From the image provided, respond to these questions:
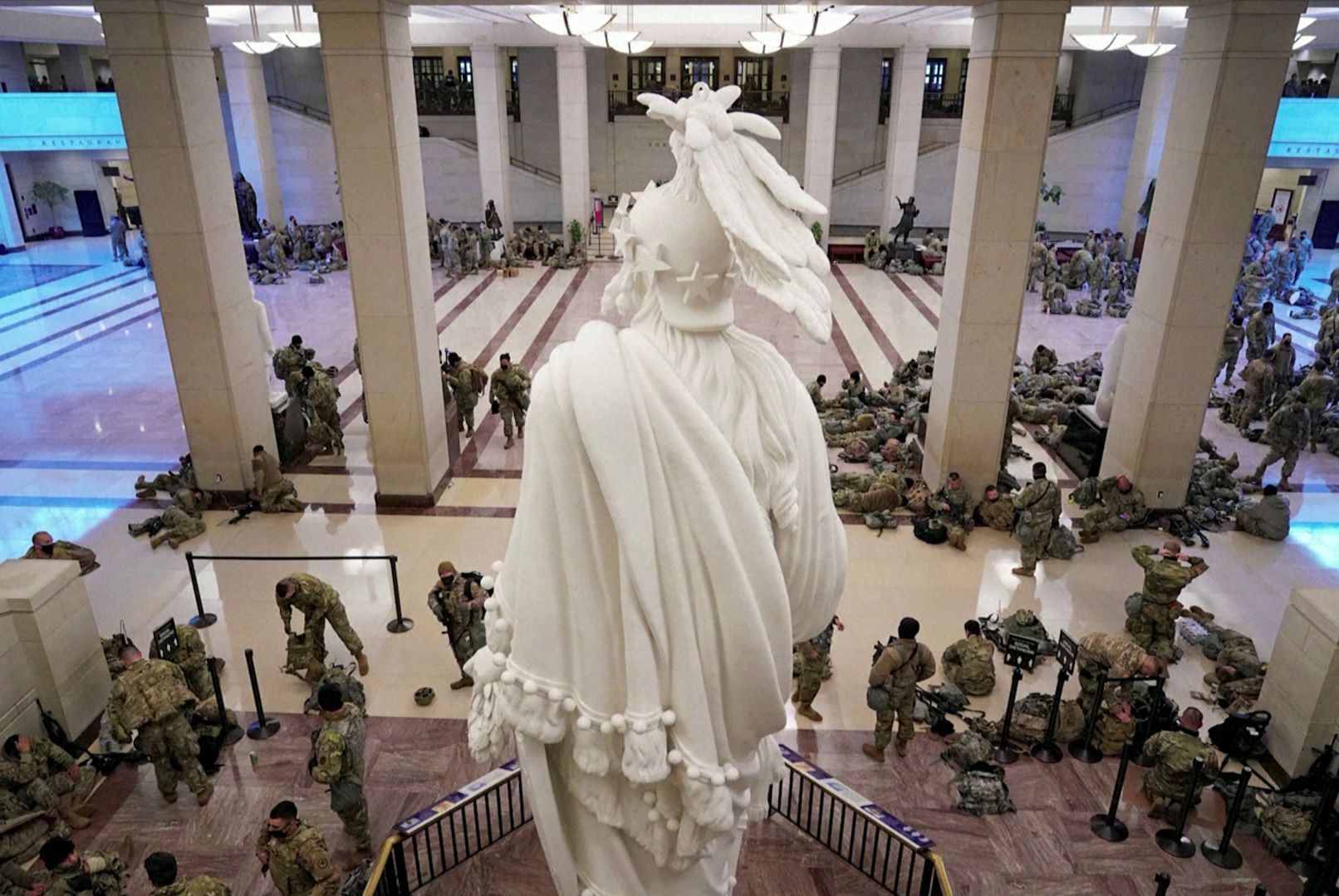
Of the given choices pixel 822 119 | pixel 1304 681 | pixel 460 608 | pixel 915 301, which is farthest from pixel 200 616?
pixel 822 119

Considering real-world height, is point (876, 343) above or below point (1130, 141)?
below

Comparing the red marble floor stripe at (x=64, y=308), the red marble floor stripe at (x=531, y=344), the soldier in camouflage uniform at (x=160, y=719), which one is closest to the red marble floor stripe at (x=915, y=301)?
the red marble floor stripe at (x=531, y=344)

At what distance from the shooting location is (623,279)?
2518mm

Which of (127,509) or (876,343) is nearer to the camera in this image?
(127,509)

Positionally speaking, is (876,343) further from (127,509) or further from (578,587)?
(578,587)

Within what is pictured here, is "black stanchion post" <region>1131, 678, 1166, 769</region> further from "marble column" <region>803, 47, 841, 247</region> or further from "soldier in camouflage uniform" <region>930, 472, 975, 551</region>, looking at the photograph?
"marble column" <region>803, 47, 841, 247</region>

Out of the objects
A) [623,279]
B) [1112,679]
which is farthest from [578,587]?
[1112,679]

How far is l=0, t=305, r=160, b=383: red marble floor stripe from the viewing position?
13.4 meters

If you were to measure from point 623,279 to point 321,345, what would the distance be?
13.3 meters

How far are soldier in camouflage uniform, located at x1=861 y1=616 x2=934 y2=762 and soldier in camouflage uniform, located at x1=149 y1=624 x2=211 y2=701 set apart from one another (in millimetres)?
4444

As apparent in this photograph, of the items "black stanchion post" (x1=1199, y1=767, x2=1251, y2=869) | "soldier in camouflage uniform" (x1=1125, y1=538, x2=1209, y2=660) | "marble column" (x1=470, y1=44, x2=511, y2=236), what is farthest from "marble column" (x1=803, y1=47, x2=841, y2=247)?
"black stanchion post" (x1=1199, y1=767, x2=1251, y2=869)

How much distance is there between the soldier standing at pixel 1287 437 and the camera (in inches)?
376

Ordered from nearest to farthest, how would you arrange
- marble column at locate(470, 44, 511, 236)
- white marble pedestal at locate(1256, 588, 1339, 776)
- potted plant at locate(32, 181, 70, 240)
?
white marble pedestal at locate(1256, 588, 1339, 776)
marble column at locate(470, 44, 511, 236)
potted plant at locate(32, 181, 70, 240)

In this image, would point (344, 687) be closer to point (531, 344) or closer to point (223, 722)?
point (223, 722)
